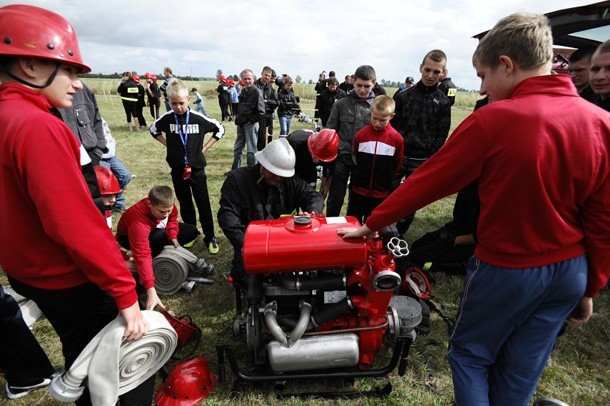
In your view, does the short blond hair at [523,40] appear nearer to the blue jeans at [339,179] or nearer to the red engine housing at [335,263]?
the red engine housing at [335,263]

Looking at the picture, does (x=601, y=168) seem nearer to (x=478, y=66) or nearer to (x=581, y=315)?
(x=478, y=66)

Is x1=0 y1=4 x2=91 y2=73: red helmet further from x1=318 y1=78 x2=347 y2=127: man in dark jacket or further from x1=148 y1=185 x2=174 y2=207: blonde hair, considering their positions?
x1=318 y1=78 x2=347 y2=127: man in dark jacket

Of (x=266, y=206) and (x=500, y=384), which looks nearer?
(x=500, y=384)

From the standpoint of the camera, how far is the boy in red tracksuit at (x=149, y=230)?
298 centimetres

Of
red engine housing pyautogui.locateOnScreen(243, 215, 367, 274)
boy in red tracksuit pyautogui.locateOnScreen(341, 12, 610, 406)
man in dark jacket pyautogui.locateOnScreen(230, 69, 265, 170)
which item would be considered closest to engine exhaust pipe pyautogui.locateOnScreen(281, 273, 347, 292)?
red engine housing pyautogui.locateOnScreen(243, 215, 367, 274)

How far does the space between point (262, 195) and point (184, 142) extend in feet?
5.81

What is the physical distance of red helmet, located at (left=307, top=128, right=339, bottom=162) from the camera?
136 inches

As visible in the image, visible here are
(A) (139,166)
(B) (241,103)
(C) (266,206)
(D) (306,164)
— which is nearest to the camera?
(C) (266,206)

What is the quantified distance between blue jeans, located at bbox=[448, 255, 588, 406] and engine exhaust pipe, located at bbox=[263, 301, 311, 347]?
94cm

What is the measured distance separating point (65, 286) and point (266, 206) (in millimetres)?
1888

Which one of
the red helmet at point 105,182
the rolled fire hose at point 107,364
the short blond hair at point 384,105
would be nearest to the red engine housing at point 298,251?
the rolled fire hose at point 107,364

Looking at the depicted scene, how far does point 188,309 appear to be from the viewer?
142 inches

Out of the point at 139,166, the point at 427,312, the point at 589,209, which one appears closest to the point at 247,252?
the point at 589,209

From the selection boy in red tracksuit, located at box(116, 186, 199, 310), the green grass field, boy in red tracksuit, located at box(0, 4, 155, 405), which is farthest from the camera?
boy in red tracksuit, located at box(116, 186, 199, 310)
